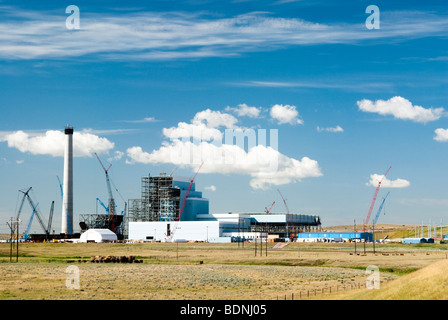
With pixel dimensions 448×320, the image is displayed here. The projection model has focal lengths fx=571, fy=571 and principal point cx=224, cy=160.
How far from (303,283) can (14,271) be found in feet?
168

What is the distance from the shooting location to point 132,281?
82500 mm

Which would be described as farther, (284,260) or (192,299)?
(284,260)

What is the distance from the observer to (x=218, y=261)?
131 metres

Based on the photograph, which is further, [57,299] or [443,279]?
[57,299]

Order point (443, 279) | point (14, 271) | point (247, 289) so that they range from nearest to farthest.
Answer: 1. point (443, 279)
2. point (247, 289)
3. point (14, 271)

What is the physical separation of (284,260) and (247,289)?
54678 millimetres
